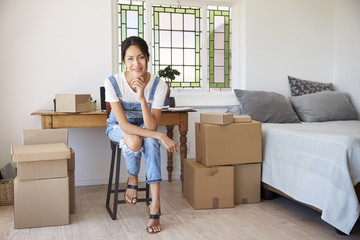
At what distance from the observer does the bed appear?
6.66 ft

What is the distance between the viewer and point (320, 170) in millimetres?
2199

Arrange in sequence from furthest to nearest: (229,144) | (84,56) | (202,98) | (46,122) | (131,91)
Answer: (202,98)
(84,56)
(46,122)
(229,144)
(131,91)

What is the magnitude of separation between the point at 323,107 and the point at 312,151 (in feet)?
4.70

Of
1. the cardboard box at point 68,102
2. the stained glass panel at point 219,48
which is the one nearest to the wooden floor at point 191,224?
the cardboard box at point 68,102

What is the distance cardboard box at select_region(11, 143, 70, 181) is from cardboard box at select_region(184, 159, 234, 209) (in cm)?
→ 92

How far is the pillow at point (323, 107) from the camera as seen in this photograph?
355 centimetres

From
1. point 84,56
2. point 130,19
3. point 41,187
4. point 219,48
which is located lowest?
point 41,187

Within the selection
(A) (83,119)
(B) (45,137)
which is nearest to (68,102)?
(A) (83,119)

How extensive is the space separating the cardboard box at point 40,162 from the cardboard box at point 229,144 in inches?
39.1

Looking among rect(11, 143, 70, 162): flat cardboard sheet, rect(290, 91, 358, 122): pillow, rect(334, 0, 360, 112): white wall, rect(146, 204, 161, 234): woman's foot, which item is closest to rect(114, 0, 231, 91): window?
rect(290, 91, 358, 122): pillow

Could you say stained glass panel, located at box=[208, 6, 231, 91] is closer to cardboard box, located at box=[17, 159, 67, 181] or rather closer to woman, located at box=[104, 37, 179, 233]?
woman, located at box=[104, 37, 179, 233]

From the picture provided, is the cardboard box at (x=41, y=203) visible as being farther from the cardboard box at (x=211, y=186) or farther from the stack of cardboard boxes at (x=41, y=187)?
the cardboard box at (x=211, y=186)

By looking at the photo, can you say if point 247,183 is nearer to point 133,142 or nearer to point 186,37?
point 133,142

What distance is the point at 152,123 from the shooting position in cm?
236
